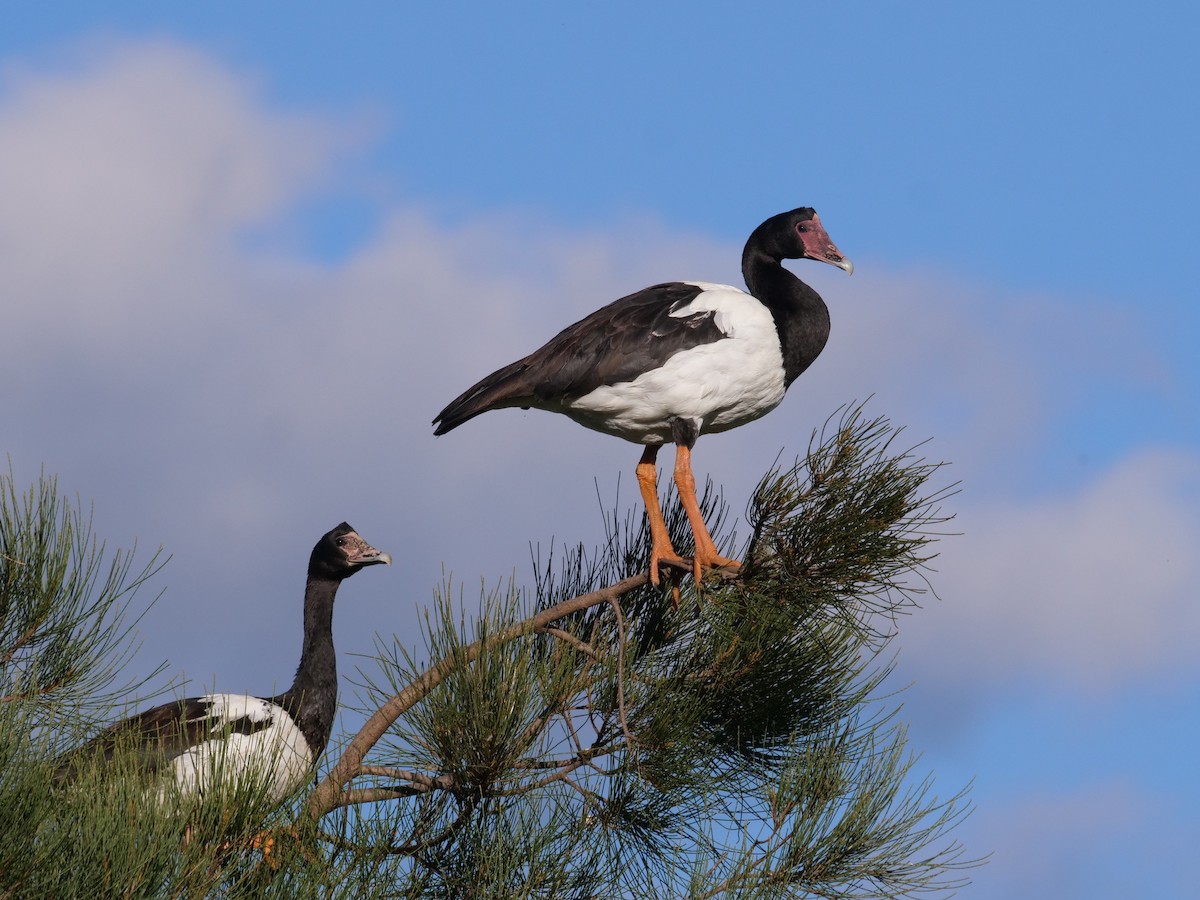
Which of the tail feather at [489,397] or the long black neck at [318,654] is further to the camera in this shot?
the long black neck at [318,654]

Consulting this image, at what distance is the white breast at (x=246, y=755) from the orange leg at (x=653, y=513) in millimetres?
1395

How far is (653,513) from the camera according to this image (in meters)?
5.71

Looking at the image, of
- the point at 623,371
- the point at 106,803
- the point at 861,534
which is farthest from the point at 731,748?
the point at 106,803

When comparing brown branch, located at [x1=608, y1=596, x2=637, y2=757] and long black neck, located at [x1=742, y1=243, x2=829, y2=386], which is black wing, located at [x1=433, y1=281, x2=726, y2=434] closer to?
long black neck, located at [x1=742, y1=243, x2=829, y2=386]

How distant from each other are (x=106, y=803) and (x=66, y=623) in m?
1.51

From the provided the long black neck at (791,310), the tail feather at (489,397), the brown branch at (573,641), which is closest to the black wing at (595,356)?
the tail feather at (489,397)

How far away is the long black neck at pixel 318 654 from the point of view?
20.6 feet

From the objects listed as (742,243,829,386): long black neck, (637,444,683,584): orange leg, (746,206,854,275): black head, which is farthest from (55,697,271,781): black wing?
(746,206,854,275): black head

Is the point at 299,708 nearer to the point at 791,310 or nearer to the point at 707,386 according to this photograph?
the point at 707,386

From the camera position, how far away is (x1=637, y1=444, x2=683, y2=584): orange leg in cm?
535

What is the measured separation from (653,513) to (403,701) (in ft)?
4.74

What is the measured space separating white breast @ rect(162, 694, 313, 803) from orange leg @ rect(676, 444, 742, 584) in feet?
4.94

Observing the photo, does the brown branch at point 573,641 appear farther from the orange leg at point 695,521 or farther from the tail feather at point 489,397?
the tail feather at point 489,397

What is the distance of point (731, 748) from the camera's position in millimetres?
5375
